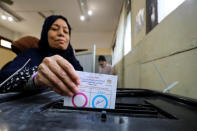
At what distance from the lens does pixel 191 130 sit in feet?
0.61

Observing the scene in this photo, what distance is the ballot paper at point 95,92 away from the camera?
288 mm

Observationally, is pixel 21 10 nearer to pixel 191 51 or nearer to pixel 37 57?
pixel 37 57

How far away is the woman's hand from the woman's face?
0.61 m

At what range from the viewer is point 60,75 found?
31cm

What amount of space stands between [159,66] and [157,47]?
0.15m

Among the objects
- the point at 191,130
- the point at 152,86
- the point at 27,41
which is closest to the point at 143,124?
the point at 191,130

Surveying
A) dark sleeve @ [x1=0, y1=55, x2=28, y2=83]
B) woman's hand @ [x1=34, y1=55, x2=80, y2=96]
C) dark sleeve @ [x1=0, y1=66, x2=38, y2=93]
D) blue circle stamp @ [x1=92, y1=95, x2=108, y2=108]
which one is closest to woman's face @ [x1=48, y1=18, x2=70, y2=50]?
dark sleeve @ [x1=0, y1=55, x2=28, y2=83]

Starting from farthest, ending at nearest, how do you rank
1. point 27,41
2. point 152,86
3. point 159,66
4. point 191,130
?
point 27,41, point 152,86, point 159,66, point 191,130

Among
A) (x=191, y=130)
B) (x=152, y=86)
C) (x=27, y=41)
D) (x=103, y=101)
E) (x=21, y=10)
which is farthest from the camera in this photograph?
(x=21, y=10)

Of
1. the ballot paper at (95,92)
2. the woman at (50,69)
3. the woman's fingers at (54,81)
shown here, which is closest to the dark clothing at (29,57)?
the woman at (50,69)

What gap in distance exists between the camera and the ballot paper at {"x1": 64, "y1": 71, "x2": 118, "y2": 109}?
288 mm

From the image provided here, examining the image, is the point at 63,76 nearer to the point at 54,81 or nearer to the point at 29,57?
the point at 54,81

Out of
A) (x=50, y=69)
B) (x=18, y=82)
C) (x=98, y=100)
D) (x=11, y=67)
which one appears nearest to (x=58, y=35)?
(x=11, y=67)

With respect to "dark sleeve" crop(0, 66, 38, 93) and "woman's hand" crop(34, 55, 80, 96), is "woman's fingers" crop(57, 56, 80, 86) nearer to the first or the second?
"woman's hand" crop(34, 55, 80, 96)
